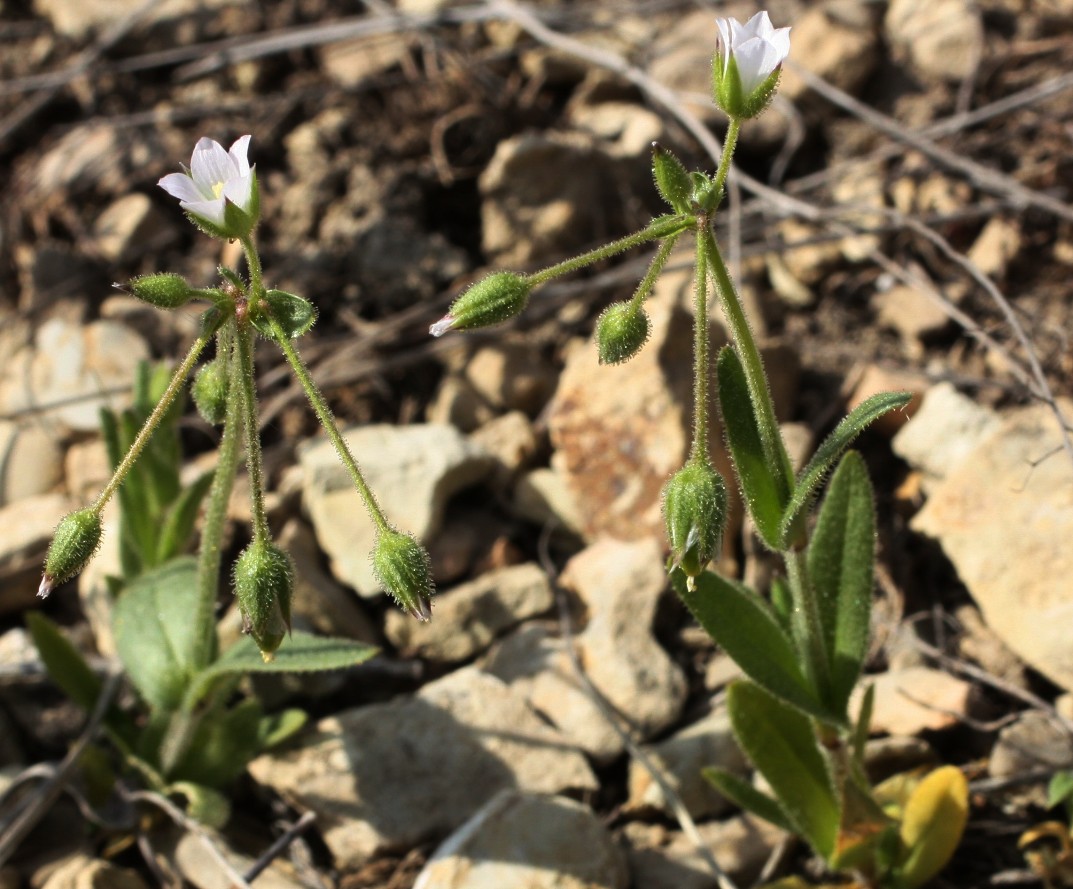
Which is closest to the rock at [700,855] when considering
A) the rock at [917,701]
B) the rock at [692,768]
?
the rock at [692,768]

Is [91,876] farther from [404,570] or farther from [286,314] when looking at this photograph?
[286,314]

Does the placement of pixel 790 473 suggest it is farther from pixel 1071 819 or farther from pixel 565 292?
pixel 565 292

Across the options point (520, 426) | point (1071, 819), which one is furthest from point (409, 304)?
point (1071, 819)

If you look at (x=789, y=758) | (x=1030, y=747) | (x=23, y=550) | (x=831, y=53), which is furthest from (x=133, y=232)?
(x=1030, y=747)

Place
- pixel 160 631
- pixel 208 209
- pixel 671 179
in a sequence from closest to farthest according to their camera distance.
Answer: pixel 671 179 < pixel 208 209 < pixel 160 631

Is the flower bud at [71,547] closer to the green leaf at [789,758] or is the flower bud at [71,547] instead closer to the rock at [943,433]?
the green leaf at [789,758]

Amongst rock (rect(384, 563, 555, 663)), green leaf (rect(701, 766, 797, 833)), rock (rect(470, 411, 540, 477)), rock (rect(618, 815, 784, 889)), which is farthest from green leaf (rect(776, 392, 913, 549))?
rock (rect(470, 411, 540, 477))

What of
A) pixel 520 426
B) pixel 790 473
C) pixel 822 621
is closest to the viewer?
pixel 790 473
